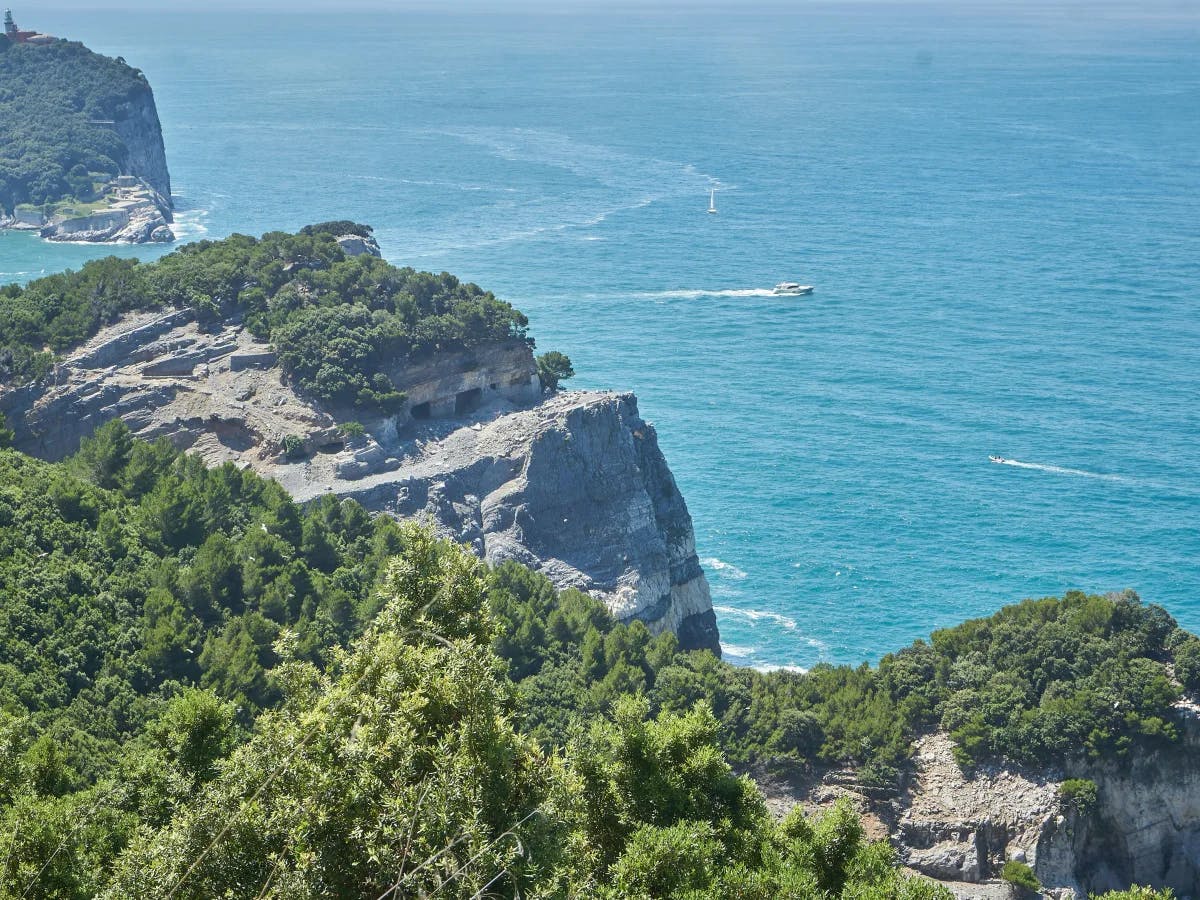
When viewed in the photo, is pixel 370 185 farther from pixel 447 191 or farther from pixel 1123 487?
pixel 1123 487

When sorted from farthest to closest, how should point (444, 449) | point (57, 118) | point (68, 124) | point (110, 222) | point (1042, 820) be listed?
point (57, 118)
point (68, 124)
point (110, 222)
point (444, 449)
point (1042, 820)

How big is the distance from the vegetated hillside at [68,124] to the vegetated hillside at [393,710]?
100538mm

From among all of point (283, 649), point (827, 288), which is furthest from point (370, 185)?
point (283, 649)

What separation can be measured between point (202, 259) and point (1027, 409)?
193ft

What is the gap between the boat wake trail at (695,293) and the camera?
12694 cm

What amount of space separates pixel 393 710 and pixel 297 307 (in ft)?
188

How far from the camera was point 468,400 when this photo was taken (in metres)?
77.4

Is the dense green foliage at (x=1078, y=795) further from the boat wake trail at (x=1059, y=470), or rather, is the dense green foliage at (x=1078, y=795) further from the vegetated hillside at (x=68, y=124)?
the vegetated hillside at (x=68, y=124)

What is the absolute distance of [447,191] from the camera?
165 meters

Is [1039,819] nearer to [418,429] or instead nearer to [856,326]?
[418,429]

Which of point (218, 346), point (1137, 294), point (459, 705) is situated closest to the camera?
point (459, 705)

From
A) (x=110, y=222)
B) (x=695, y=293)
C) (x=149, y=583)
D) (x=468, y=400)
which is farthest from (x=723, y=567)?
(x=110, y=222)

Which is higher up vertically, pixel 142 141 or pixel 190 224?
pixel 142 141

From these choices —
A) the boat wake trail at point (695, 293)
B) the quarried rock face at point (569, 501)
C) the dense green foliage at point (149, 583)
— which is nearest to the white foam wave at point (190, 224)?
the boat wake trail at point (695, 293)
